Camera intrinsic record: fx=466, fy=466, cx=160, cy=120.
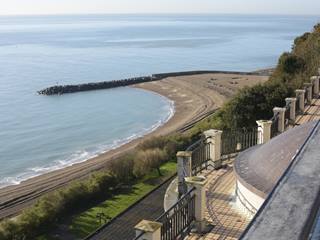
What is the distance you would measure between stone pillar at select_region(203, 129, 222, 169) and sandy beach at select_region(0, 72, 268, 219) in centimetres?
1860

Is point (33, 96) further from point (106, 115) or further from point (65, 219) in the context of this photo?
point (65, 219)

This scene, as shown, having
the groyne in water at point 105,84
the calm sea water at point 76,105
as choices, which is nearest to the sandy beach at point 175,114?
the calm sea water at point 76,105

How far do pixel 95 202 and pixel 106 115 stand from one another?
33625 millimetres

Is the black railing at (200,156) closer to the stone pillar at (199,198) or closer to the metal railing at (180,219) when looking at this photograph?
the stone pillar at (199,198)

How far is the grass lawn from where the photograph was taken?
20.9m

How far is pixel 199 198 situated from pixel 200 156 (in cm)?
346

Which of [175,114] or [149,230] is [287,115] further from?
[175,114]

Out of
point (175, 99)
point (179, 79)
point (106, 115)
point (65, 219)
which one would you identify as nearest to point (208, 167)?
point (65, 219)

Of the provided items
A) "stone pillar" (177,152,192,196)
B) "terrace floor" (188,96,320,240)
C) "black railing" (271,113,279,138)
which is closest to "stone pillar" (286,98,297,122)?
"black railing" (271,113,279,138)

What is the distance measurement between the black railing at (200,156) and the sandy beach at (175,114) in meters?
18.5

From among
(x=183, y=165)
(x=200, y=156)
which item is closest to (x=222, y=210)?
(x=183, y=165)

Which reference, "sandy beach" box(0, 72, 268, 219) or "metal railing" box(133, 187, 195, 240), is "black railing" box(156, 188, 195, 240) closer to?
"metal railing" box(133, 187, 195, 240)

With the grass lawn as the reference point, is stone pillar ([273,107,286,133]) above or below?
above

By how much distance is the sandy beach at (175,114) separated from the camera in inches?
1237
